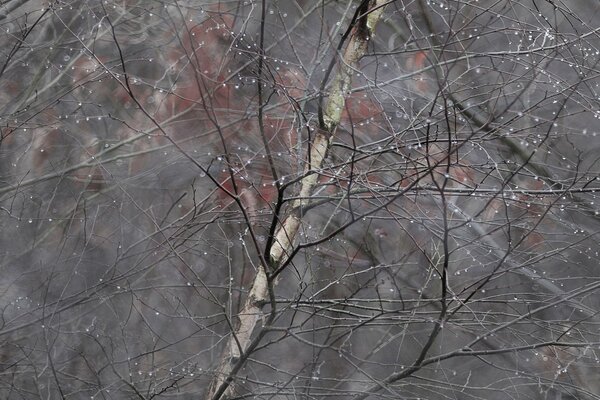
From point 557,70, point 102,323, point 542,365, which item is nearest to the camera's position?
point 102,323

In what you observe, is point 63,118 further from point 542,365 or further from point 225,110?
point 542,365

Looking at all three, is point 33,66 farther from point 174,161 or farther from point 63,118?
point 174,161

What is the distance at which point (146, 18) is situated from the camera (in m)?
8.03

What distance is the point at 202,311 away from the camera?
31.9 feet

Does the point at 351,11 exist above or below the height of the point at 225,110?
above

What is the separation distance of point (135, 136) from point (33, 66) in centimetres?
107

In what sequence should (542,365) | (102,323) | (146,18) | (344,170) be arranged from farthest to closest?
(542,365)
(146,18)
(102,323)
(344,170)

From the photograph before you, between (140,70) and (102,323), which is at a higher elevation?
(140,70)

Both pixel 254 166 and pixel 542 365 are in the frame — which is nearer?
pixel 254 166

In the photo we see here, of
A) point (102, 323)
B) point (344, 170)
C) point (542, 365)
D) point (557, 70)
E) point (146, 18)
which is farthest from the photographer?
point (542, 365)

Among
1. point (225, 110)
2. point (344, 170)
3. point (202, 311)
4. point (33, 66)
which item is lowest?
point (344, 170)

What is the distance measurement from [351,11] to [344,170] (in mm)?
3468

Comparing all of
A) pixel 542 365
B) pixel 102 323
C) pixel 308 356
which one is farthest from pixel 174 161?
pixel 542 365

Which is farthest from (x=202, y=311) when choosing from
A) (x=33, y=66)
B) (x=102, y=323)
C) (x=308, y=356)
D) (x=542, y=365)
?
(x=542, y=365)
